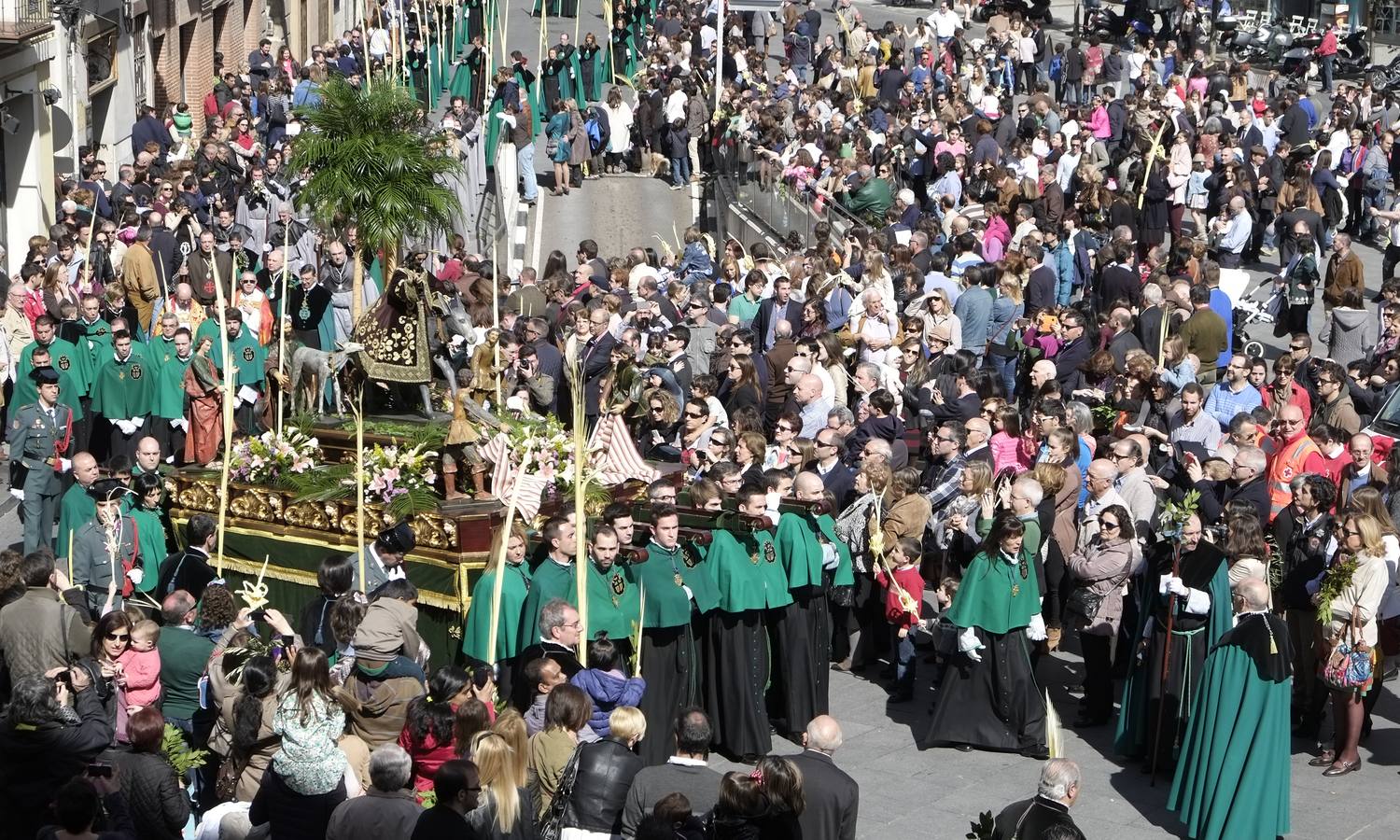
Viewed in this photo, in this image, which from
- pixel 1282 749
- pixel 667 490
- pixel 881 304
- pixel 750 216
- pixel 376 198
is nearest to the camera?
pixel 1282 749

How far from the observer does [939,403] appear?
49.8 ft

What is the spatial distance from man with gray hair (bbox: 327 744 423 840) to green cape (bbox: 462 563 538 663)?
253cm

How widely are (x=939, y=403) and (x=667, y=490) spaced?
3.74m

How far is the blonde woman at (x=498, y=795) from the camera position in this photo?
8.66 m

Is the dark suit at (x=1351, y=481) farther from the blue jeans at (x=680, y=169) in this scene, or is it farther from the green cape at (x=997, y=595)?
the blue jeans at (x=680, y=169)

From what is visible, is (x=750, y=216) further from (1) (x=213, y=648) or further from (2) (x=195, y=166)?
(1) (x=213, y=648)

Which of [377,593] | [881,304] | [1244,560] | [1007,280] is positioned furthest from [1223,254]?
[377,593]

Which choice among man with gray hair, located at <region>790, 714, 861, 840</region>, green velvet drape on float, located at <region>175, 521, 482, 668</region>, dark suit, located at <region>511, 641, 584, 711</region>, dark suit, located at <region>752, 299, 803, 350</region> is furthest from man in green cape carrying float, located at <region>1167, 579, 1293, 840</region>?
dark suit, located at <region>752, 299, 803, 350</region>

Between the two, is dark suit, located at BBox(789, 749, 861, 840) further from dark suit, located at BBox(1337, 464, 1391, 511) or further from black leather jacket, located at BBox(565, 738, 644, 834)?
dark suit, located at BBox(1337, 464, 1391, 511)

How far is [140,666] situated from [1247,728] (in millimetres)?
5594

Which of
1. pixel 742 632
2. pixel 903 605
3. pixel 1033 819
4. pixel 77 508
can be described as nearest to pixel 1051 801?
pixel 1033 819

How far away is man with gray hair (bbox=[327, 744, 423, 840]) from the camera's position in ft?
27.6

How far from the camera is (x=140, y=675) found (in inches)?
404

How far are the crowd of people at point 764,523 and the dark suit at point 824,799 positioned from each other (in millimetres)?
16
